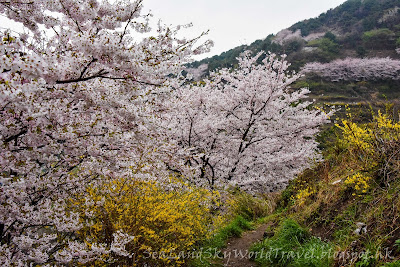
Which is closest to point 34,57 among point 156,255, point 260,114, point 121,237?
point 121,237

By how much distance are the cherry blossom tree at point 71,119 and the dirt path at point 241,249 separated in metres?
1.99

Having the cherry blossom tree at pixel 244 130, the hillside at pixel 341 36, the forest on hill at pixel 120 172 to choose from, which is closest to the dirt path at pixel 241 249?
the forest on hill at pixel 120 172

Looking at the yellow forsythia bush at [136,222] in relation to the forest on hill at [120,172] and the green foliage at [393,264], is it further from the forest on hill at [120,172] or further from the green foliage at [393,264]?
the green foliage at [393,264]

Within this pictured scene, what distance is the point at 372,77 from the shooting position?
103ft

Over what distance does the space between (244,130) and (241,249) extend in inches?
197

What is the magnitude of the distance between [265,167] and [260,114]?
6.12ft

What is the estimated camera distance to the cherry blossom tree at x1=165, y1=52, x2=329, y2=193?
323 inches

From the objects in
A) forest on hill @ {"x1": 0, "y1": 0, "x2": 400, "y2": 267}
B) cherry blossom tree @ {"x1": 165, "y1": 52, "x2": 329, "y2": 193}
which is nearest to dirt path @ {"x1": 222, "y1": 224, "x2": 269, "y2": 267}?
forest on hill @ {"x1": 0, "y1": 0, "x2": 400, "y2": 267}

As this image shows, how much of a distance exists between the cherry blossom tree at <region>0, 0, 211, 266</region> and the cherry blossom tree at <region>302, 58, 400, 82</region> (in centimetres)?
3138

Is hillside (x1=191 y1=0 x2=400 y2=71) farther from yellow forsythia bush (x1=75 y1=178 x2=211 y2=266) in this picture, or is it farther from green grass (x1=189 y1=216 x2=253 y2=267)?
yellow forsythia bush (x1=75 y1=178 x2=211 y2=266)

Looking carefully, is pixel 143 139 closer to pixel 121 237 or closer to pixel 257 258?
pixel 121 237

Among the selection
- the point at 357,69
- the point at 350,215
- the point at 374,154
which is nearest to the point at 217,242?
the point at 350,215

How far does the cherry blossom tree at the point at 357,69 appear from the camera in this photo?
30.2 meters

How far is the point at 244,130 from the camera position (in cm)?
895
